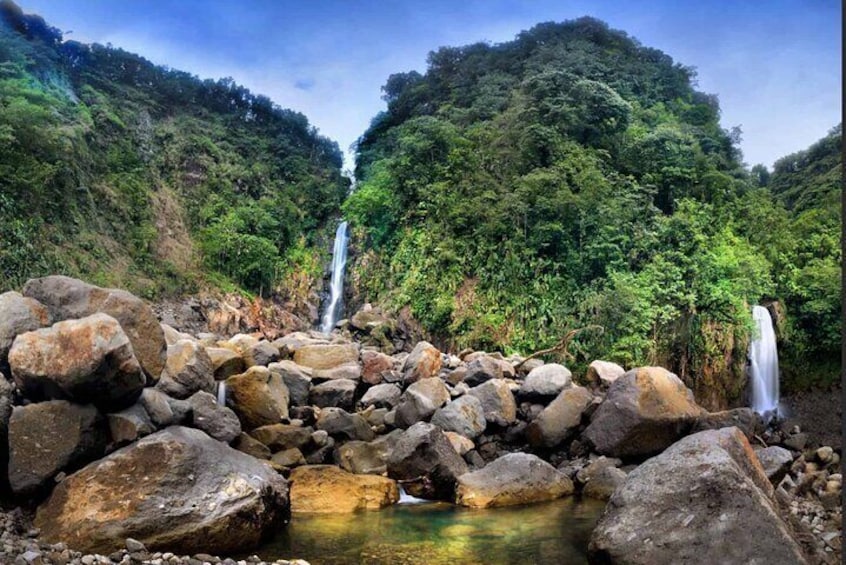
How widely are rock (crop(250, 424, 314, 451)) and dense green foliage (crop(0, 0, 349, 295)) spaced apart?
1161 cm

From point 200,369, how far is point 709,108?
25.5 meters

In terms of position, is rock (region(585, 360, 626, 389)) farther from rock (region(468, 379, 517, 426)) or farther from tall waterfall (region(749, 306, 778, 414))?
tall waterfall (region(749, 306, 778, 414))

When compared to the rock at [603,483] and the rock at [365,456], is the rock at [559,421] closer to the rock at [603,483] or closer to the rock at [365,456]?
the rock at [603,483]

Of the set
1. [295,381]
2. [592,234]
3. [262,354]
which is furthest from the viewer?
[592,234]

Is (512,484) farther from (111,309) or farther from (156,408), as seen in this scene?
(111,309)

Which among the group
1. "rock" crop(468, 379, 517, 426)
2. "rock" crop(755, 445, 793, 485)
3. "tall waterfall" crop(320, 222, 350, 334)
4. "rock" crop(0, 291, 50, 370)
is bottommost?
"rock" crop(755, 445, 793, 485)

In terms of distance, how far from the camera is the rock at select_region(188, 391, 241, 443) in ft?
26.8

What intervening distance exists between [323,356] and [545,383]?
430cm

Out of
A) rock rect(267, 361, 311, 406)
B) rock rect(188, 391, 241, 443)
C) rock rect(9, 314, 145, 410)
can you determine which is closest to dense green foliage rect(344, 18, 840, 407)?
rock rect(267, 361, 311, 406)

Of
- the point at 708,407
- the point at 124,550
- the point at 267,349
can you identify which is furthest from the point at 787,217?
the point at 124,550

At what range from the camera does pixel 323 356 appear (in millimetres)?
12250

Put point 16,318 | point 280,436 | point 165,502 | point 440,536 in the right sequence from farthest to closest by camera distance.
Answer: point 280,436 → point 440,536 → point 16,318 → point 165,502

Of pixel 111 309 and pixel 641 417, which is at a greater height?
pixel 111 309

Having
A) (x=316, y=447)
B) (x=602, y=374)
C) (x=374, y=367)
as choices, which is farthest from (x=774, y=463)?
(x=374, y=367)
